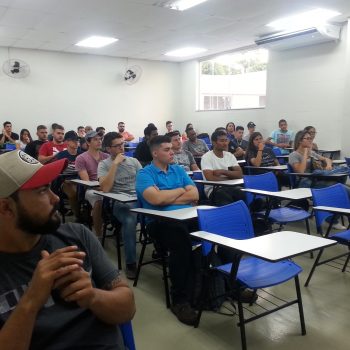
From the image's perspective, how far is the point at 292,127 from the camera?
802cm

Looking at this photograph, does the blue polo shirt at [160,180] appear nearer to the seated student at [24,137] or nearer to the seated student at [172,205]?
the seated student at [172,205]

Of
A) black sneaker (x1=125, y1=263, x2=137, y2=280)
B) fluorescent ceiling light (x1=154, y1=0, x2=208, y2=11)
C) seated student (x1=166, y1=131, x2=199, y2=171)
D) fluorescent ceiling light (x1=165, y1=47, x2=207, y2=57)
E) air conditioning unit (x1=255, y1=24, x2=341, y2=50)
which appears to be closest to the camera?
black sneaker (x1=125, y1=263, x2=137, y2=280)

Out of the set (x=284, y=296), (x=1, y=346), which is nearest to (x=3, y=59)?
(x=284, y=296)

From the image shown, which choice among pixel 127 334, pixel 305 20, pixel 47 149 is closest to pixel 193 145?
pixel 47 149

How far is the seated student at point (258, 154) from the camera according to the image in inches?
197

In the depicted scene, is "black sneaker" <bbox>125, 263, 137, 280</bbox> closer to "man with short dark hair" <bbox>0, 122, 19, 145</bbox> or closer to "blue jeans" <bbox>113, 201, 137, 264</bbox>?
"blue jeans" <bbox>113, 201, 137, 264</bbox>

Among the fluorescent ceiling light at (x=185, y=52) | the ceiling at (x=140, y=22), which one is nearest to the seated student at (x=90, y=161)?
the ceiling at (x=140, y=22)

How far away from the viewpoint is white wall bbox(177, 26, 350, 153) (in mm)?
7035

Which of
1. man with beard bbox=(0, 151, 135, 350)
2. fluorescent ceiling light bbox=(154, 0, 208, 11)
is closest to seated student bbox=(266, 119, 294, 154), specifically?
fluorescent ceiling light bbox=(154, 0, 208, 11)

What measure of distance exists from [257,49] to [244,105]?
1.44 meters

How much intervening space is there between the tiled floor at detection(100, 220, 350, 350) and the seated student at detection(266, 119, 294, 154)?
5.22 meters

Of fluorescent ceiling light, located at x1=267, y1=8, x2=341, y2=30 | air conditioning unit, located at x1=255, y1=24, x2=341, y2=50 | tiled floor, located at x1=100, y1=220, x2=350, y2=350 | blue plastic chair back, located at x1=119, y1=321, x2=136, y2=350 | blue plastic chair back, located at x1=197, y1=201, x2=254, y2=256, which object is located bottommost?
tiled floor, located at x1=100, y1=220, x2=350, y2=350

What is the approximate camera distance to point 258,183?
3584 millimetres

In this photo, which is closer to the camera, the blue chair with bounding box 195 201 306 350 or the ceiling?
the blue chair with bounding box 195 201 306 350
